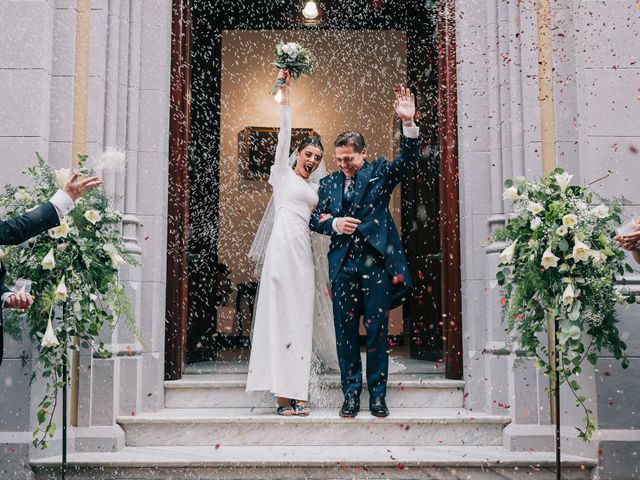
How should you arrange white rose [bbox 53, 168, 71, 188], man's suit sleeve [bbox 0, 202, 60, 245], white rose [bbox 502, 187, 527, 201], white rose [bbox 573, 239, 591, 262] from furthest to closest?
white rose [bbox 53, 168, 71, 188] → white rose [bbox 502, 187, 527, 201] → white rose [bbox 573, 239, 591, 262] → man's suit sleeve [bbox 0, 202, 60, 245]

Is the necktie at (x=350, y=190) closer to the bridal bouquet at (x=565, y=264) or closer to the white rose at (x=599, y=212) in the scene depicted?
the bridal bouquet at (x=565, y=264)

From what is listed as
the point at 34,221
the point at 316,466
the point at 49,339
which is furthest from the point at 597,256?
the point at 49,339

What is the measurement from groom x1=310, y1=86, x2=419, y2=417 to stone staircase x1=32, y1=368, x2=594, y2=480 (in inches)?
9.0

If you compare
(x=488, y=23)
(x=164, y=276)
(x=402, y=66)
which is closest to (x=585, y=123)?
(x=488, y=23)

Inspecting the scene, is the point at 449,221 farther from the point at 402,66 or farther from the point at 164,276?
the point at 402,66

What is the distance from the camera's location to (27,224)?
10.3ft

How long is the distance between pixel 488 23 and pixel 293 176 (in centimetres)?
176

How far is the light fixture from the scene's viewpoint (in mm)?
7203

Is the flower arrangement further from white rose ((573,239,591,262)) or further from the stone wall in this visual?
white rose ((573,239,591,262))

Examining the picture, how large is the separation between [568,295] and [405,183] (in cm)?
308

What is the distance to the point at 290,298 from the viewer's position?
15.4 feet

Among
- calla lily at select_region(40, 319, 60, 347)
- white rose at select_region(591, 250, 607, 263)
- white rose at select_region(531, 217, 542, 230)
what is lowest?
calla lily at select_region(40, 319, 60, 347)

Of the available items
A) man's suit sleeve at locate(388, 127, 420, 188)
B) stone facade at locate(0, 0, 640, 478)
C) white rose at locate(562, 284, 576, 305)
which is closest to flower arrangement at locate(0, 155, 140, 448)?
stone facade at locate(0, 0, 640, 478)

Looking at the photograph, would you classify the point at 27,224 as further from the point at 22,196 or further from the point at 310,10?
the point at 310,10
